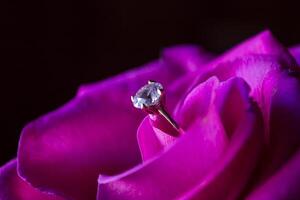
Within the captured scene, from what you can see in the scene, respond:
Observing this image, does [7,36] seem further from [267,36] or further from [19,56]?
[267,36]

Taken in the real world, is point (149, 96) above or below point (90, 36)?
above

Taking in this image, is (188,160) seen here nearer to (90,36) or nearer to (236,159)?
(236,159)

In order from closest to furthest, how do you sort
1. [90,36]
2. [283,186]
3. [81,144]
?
1. [283,186]
2. [81,144]
3. [90,36]

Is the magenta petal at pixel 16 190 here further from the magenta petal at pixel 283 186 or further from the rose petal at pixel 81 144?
the magenta petal at pixel 283 186

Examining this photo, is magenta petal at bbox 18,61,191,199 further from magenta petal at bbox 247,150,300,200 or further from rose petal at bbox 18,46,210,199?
magenta petal at bbox 247,150,300,200

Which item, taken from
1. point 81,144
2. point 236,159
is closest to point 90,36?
point 81,144

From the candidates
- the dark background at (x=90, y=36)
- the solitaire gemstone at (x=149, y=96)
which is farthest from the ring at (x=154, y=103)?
the dark background at (x=90, y=36)

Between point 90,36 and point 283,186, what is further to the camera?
point 90,36
